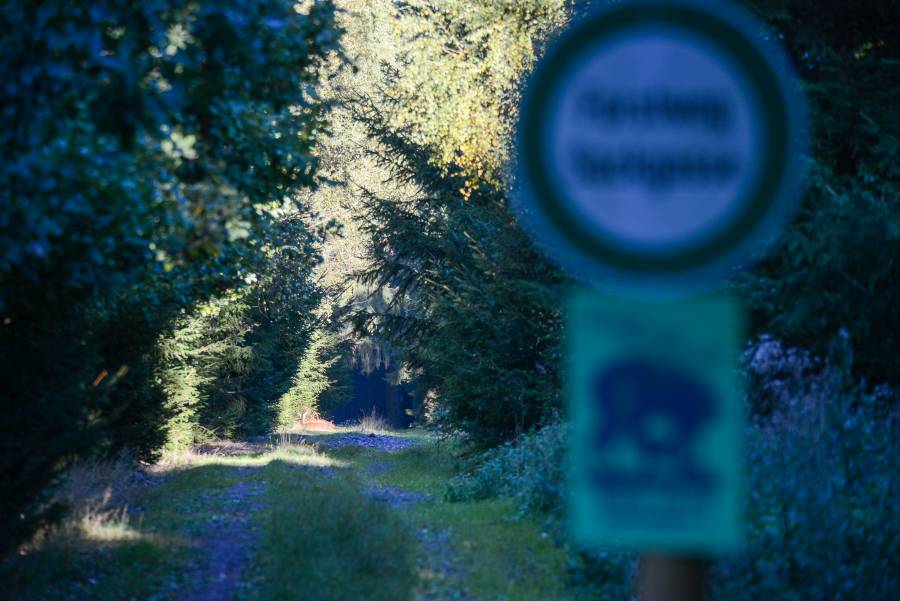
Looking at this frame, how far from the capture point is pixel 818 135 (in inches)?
476

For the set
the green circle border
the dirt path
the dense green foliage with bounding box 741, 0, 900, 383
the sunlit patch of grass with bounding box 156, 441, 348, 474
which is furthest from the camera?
the sunlit patch of grass with bounding box 156, 441, 348, 474

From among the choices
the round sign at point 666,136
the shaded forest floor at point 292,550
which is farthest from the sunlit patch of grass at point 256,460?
the round sign at point 666,136

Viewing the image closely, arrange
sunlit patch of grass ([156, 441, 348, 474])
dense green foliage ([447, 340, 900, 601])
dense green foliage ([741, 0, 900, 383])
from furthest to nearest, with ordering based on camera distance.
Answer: sunlit patch of grass ([156, 441, 348, 474])
dense green foliage ([741, 0, 900, 383])
dense green foliage ([447, 340, 900, 601])

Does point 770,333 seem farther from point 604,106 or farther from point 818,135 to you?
point 604,106

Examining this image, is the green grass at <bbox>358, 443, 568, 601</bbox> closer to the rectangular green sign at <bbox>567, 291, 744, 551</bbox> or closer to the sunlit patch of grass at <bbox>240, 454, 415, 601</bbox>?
the sunlit patch of grass at <bbox>240, 454, 415, 601</bbox>

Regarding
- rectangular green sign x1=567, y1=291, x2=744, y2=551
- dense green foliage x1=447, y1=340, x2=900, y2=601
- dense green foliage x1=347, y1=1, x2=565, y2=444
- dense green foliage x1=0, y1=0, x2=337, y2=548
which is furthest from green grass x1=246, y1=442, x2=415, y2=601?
rectangular green sign x1=567, y1=291, x2=744, y2=551

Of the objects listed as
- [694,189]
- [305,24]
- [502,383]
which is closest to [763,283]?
[305,24]

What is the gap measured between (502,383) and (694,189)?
15.9 metres

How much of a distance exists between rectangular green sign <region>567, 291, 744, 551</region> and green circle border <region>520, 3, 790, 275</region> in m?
0.10

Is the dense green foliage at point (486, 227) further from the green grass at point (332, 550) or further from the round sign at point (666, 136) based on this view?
the round sign at point (666, 136)

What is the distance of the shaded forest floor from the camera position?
353 inches

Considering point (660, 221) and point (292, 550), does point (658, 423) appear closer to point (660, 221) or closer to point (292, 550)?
point (660, 221)

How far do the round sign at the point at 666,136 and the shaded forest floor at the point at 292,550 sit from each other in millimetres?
7024

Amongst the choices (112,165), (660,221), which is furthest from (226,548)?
(660,221)
